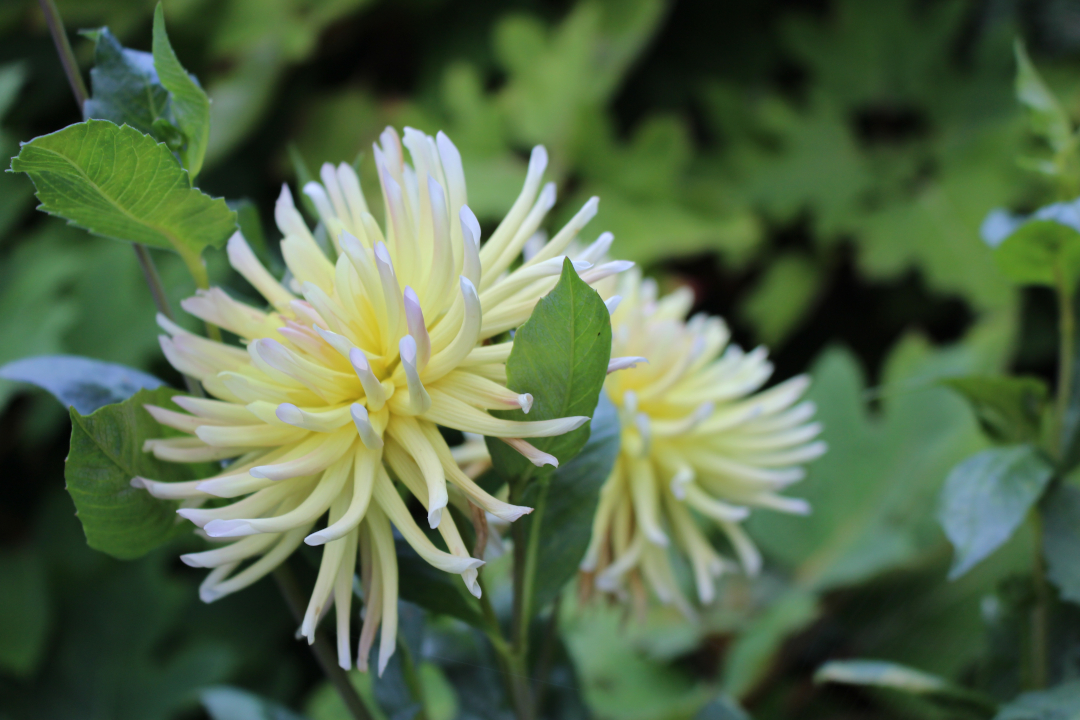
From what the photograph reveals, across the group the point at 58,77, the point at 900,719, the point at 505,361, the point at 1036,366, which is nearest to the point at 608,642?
the point at 900,719

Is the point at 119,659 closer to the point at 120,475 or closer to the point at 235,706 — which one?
the point at 235,706

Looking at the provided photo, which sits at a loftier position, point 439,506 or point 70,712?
point 439,506

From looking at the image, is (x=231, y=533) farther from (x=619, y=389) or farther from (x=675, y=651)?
(x=675, y=651)

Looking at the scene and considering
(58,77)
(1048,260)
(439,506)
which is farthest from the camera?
(58,77)

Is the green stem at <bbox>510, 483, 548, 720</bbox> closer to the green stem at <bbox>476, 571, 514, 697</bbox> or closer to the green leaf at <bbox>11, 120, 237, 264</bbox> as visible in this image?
the green stem at <bbox>476, 571, 514, 697</bbox>

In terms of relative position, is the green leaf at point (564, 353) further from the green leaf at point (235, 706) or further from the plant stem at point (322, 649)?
the green leaf at point (235, 706)

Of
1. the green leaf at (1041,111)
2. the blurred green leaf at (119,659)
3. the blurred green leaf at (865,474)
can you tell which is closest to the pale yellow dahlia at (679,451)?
the green leaf at (1041,111)
